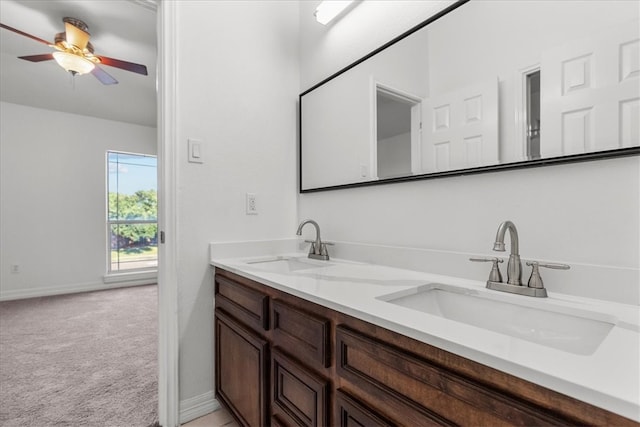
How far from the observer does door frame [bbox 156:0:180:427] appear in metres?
1.48

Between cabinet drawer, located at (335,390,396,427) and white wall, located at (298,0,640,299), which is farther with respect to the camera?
white wall, located at (298,0,640,299)

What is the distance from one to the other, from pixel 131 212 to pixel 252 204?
145 inches

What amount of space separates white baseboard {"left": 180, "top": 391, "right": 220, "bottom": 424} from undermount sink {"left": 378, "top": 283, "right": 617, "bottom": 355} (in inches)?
49.2

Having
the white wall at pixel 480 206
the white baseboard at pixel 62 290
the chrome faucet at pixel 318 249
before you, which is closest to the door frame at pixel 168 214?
the chrome faucet at pixel 318 249

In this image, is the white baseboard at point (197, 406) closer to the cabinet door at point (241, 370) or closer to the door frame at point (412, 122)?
the cabinet door at point (241, 370)

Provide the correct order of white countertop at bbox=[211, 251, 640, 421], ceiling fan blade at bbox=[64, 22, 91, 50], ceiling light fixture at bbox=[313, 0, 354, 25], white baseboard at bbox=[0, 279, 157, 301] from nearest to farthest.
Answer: white countertop at bbox=[211, 251, 640, 421]
ceiling light fixture at bbox=[313, 0, 354, 25]
ceiling fan blade at bbox=[64, 22, 91, 50]
white baseboard at bbox=[0, 279, 157, 301]

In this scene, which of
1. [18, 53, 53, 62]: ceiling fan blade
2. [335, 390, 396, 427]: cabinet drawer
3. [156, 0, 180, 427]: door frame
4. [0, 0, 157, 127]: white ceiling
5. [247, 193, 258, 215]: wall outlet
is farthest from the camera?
[18, 53, 53, 62]: ceiling fan blade

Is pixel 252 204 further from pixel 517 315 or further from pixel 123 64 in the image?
pixel 123 64

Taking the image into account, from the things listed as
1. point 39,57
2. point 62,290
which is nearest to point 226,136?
point 39,57

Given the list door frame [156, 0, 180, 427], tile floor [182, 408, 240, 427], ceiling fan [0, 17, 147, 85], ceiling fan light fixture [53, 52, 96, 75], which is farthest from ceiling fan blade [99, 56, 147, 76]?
tile floor [182, 408, 240, 427]

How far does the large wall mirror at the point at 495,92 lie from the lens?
31.8 inches

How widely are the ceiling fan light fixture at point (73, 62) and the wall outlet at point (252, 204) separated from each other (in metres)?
1.95

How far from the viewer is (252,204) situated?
5.80 feet

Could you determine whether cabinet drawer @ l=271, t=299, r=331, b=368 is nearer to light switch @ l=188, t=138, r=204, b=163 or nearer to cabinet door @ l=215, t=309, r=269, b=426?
cabinet door @ l=215, t=309, r=269, b=426
